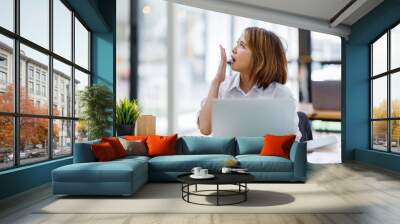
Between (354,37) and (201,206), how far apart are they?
21.4ft

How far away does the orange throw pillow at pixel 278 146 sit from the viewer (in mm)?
5844

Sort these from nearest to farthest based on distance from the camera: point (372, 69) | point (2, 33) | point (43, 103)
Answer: point (2, 33)
point (43, 103)
point (372, 69)

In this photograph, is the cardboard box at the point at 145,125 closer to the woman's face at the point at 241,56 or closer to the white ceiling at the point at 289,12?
the woman's face at the point at 241,56

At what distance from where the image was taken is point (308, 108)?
36.1 feet

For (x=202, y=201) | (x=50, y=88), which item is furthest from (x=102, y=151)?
(x=202, y=201)

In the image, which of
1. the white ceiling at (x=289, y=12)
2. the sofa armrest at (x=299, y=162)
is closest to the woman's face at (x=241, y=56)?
the white ceiling at (x=289, y=12)

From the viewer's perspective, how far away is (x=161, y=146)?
611 centimetres

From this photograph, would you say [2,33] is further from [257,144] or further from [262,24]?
[262,24]

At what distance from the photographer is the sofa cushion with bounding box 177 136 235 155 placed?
622cm

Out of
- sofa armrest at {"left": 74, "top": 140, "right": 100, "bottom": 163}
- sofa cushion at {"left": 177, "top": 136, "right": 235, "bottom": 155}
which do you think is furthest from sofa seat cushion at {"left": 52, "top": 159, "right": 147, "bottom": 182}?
sofa cushion at {"left": 177, "top": 136, "right": 235, "bottom": 155}

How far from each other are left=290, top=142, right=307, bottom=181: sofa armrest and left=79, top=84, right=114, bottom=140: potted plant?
345 cm

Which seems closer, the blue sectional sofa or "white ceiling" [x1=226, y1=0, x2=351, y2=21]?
the blue sectional sofa

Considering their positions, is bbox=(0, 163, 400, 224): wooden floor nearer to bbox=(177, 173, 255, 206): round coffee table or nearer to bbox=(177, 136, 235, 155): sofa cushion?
bbox=(177, 173, 255, 206): round coffee table

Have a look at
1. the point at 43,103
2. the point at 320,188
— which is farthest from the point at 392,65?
the point at 43,103
